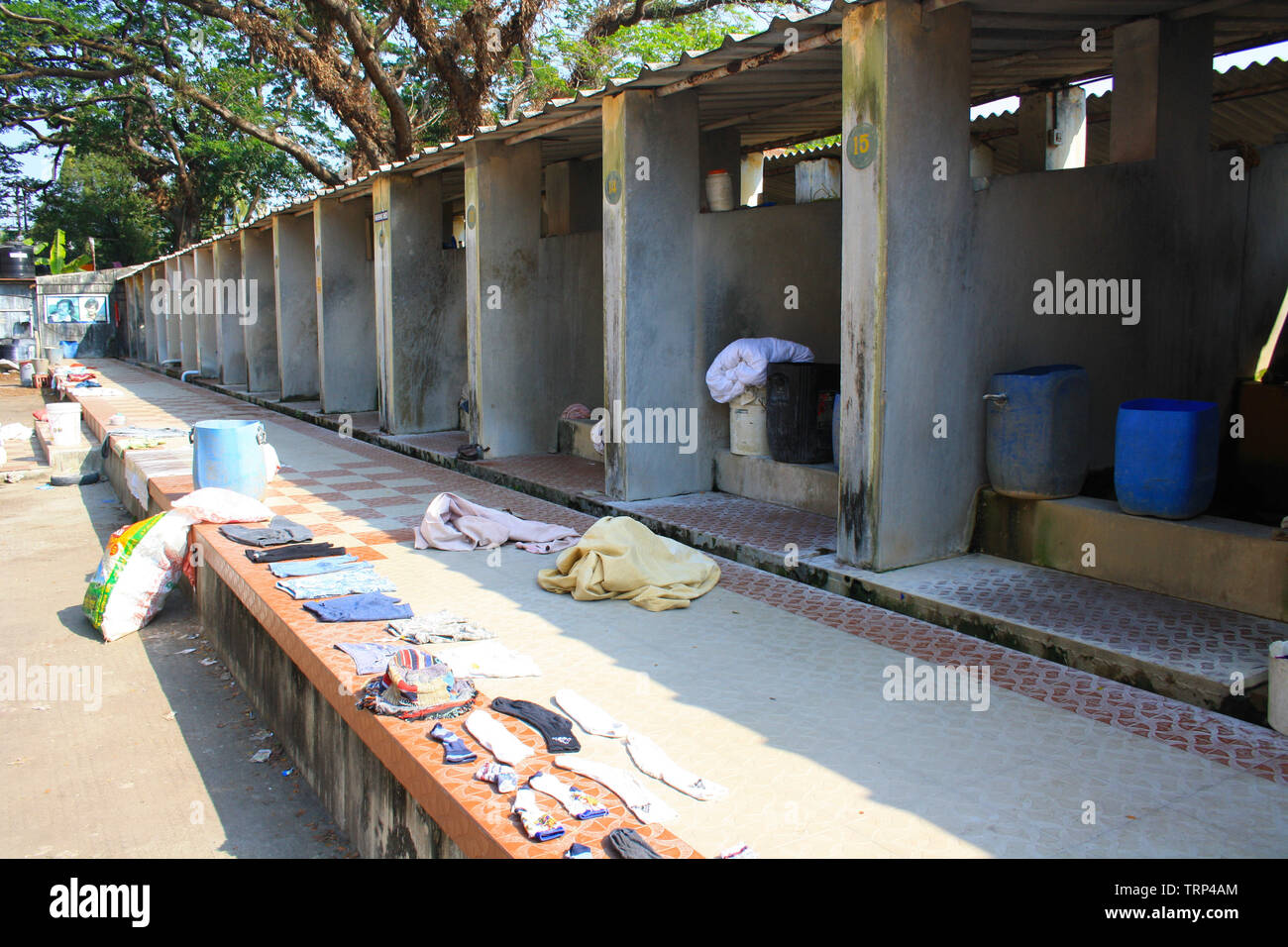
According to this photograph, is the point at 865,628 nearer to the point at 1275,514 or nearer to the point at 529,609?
the point at 529,609

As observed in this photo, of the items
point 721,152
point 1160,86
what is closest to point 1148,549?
point 1160,86

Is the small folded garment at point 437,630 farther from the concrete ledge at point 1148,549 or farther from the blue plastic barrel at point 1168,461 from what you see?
the blue plastic barrel at point 1168,461

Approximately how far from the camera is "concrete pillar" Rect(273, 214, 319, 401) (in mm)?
17344

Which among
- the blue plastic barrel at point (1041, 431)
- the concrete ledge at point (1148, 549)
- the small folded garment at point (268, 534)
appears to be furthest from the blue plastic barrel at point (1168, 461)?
the small folded garment at point (268, 534)

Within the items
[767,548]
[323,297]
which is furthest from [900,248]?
[323,297]

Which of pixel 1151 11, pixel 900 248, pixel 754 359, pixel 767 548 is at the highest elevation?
pixel 1151 11

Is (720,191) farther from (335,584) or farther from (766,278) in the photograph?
(335,584)

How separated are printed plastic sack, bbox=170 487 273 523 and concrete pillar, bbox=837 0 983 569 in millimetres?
4409

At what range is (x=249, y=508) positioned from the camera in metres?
7.86

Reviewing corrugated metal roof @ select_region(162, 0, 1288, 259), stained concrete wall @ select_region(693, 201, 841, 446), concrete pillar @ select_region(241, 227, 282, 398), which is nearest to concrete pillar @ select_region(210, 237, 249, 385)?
concrete pillar @ select_region(241, 227, 282, 398)

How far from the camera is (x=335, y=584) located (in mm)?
6266

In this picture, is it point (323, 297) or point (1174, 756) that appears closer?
point (1174, 756)
